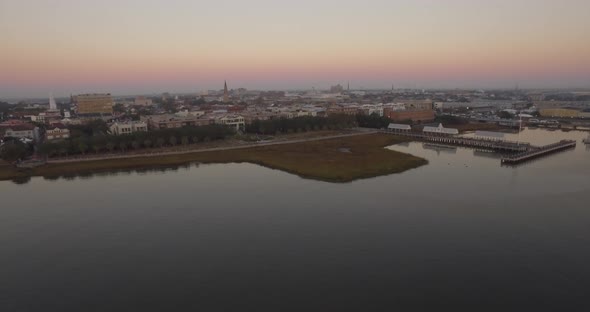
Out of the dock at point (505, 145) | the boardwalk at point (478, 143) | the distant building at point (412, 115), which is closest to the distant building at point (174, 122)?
the dock at point (505, 145)

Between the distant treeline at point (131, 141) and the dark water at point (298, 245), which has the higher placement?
the distant treeline at point (131, 141)

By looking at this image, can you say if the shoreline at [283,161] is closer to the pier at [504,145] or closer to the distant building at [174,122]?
the pier at [504,145]

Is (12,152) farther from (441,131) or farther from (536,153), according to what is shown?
(536,153)

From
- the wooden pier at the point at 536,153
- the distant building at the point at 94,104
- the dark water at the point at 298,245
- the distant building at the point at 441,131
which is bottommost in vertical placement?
the dark water at the point at 298,245

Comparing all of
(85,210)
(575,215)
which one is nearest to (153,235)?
(85,210)

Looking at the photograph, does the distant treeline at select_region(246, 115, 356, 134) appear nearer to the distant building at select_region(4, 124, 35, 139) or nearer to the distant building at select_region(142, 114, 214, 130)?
the distant building at select_region(142, 114, 214, 130)

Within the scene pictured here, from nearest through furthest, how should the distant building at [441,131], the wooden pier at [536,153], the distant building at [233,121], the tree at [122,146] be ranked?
the wooden pier at [536,153], the tree at [122,146], the distant building at [441,131], the distant building at [233,121]

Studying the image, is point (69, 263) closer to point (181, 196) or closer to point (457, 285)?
point (181, 196)
